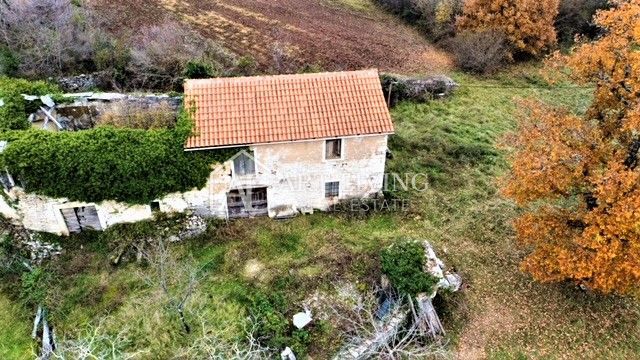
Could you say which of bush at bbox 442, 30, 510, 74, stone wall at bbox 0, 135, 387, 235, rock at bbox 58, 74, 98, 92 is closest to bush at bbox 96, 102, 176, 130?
stone wall at bbox 0, 135, 387, 235

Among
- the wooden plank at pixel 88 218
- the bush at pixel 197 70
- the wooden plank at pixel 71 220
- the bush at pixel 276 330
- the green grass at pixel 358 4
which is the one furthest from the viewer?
the green grass at pixel 358 4

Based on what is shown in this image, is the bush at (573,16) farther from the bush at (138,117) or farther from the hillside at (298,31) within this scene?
the bush at (138,117)

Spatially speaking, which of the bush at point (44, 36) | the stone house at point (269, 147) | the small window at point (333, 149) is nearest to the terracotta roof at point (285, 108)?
the stone house at point (269, 147)

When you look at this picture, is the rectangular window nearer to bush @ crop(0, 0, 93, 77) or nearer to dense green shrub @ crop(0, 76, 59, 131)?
dense green shrub @ crop(0, 76, 59, 131)

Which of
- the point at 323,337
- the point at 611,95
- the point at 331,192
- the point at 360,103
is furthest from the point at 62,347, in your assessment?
the point at 611,95

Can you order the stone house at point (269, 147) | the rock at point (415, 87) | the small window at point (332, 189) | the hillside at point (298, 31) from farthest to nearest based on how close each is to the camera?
the hillside at point (298, 31) → the rock at point (415, 87) → the small window at point (332, 189) → the stone house at point (269, 147)

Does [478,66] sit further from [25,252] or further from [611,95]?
[25,252]

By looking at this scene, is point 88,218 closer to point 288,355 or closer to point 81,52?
point 288,355
